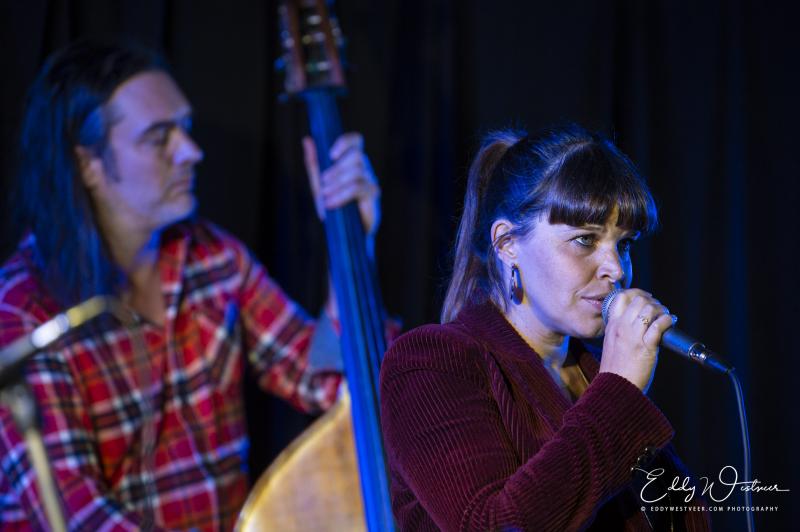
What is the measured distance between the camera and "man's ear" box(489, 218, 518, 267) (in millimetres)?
1482

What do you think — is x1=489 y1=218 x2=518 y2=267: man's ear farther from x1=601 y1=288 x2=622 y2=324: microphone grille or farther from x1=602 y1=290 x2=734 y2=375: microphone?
x1=602 y1=290 x2=734 y2=375: microphone

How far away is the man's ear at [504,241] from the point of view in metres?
1.48

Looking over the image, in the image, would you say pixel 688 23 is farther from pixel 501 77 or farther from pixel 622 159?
pixel 622 159

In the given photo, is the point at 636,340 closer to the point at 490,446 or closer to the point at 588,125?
the point at 490,446

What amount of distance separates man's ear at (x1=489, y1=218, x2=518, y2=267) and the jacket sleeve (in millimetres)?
243

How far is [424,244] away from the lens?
8.32 ft

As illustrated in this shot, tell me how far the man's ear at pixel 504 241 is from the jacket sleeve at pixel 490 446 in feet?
0.80

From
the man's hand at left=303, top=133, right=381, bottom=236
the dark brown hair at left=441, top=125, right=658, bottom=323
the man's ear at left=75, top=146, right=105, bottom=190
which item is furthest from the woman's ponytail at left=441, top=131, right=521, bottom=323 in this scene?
the man's ear at left=75, top=146, right=105, bottom=190

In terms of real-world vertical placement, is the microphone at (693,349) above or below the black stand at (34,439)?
below

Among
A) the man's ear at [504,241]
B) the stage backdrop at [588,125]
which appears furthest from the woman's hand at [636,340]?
the stage backdrop at [588,125]

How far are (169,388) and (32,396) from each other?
1381 mm

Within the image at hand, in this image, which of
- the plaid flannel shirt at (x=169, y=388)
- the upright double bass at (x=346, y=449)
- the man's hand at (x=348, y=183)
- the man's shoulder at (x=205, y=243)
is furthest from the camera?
the man's shoulder at (x=205, y=243)

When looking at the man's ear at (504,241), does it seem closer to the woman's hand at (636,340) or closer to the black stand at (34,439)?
the woman's hand at (636,340)

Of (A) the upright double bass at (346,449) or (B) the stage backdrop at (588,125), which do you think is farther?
(B) the stage backdrop at (588,125)
